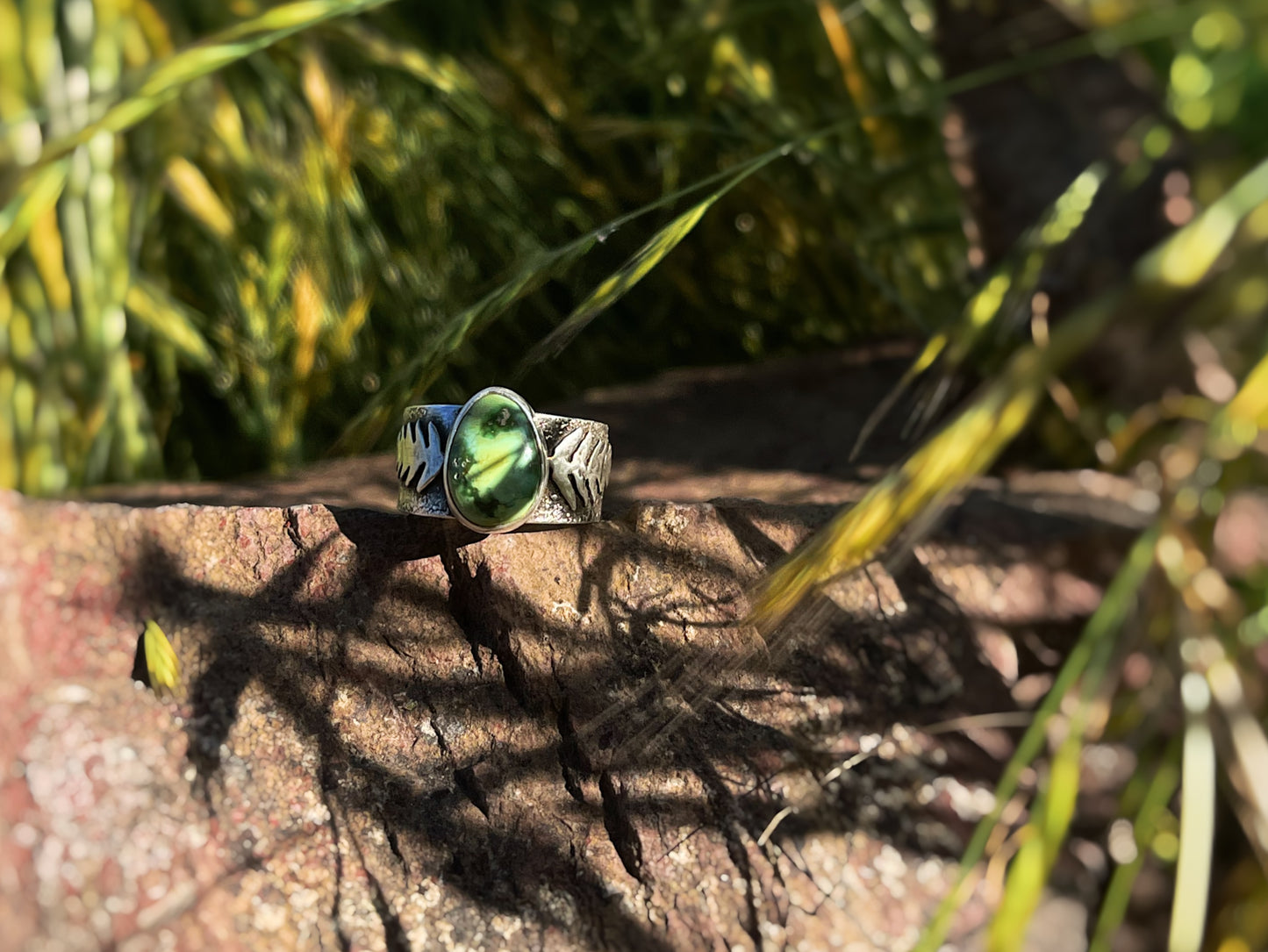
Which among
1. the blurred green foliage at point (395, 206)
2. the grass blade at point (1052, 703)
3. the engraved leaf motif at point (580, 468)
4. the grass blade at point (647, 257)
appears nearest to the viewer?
the grass blade at point (1052, 703)

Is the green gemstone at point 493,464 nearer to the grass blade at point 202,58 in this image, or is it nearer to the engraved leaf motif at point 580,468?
the engraved leaf motif at point 580,468

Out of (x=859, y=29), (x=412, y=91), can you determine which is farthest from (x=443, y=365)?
(x=859, y=29)

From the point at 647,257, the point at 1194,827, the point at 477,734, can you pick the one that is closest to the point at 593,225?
the point at 647,257

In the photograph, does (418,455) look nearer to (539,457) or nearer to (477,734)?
(539,457)

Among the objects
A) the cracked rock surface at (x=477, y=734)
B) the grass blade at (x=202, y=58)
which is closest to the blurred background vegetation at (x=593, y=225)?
the grass blade at (x=202, y=58)

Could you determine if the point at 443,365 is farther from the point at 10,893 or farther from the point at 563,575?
the point at 10,893

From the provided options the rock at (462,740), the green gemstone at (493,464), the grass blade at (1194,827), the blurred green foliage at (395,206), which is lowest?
the grass blade at (1194,827)

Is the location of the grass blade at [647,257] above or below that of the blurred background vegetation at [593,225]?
below

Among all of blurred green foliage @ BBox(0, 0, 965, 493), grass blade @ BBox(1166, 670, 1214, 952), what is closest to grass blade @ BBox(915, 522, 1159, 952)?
grass blade @ BBox(1166, 670, 1214, 952)

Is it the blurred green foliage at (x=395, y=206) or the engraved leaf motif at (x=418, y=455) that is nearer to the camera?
the engraved leaf motif at (x=418, y=455)

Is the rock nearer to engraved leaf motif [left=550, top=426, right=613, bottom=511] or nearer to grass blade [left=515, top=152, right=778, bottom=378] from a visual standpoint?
engraved leaf motif [left=550, top=426, right=613, bottom=511]
